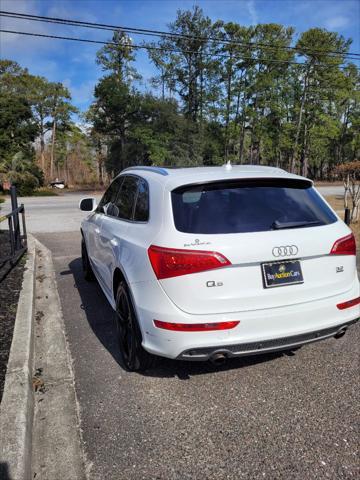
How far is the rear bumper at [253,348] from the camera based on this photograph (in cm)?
267

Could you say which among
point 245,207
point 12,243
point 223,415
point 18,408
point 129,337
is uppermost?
point 245,207

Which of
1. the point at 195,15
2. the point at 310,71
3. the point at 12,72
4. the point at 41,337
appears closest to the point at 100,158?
the point at 12,72

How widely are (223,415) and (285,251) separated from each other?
4.06 ft

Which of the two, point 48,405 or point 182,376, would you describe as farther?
point 182,376

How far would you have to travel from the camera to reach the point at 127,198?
151 inches

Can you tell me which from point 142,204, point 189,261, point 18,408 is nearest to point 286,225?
point 189,261

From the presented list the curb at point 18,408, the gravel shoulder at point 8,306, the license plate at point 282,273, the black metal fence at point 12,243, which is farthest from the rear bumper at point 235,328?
the black metal fence at point 12,243

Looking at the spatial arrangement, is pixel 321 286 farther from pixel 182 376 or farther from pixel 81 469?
pixel 81 469

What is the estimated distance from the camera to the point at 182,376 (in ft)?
10.8

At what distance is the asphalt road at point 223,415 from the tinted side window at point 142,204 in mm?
1325

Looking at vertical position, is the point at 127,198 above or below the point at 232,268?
above

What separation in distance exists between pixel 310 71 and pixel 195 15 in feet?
49.8

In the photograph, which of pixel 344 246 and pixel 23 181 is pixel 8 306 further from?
pixel 23 181

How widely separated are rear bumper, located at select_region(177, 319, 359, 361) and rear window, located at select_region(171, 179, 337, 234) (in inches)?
31.3
